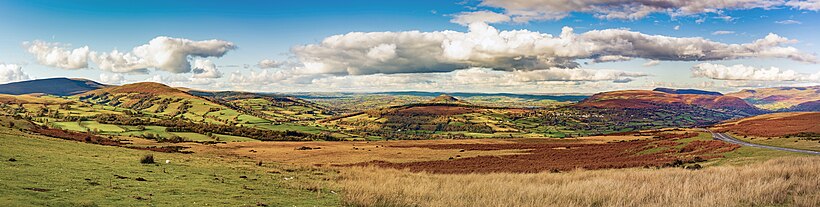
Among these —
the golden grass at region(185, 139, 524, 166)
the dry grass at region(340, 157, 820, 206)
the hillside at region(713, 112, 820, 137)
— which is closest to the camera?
the dry grass at region(340, 157, 820, 206)

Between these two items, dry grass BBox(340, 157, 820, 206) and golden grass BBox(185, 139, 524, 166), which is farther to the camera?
golden grass BBox(185, 139, 524, 166)

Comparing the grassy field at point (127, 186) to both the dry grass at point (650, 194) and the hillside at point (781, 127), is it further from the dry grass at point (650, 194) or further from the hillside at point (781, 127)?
the hillside at point (781, 127)

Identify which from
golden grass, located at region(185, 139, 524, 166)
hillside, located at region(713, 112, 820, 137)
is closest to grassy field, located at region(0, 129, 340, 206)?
golden grass, located at region(185, 139, 524, 166)

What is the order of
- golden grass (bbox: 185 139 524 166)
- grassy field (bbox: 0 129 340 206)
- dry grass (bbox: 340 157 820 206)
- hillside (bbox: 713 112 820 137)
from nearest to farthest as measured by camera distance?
grassy field (bbox: 0 129 340 206) → dry grass (bbox: 340 157 820 206) → golden grass (bbox: 185 139 524 166) → hillside (bbox: 713 112 820 137)

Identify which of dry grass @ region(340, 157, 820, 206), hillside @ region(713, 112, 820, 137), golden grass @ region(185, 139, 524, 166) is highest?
dry grass @ region(340, 157, 820, 206)

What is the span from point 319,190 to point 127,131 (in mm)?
109066

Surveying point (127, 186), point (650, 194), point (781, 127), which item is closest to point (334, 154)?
point (127, 186)

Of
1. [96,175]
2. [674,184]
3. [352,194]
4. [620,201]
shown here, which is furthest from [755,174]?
[96,175]

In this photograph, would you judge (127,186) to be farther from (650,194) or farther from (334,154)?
(334,154)

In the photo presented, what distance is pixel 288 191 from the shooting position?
71.3 feet

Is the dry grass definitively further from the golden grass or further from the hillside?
the hillside

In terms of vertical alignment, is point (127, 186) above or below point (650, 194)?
above

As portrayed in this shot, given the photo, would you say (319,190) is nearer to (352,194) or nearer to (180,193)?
(352,194)

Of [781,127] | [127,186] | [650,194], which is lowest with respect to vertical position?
[781,127]
